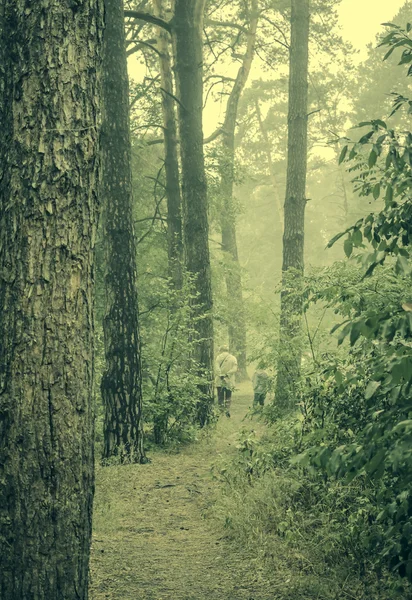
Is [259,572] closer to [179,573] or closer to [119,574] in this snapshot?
[179,573]

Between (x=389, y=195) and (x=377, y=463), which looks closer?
(x=377, y=463)

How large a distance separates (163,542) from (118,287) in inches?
165

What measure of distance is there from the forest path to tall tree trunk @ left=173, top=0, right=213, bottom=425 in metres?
3.98

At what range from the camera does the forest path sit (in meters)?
5.36

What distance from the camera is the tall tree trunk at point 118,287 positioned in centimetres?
989

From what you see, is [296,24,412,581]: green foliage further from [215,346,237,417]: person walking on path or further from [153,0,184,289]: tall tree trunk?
[153,0,184,289]: tall tree trunk

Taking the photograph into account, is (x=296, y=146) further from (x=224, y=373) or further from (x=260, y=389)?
(x=224, y=373)

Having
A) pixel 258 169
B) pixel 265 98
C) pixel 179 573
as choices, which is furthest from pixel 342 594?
pixel 258 169

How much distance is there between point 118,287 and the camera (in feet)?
32.6

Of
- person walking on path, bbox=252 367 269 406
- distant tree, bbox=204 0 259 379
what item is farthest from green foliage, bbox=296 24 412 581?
distant tree, bbox=204 0 259 379

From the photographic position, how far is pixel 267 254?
5866cm

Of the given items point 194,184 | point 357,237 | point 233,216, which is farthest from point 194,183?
point 233,216

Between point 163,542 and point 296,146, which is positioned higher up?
point 296,146

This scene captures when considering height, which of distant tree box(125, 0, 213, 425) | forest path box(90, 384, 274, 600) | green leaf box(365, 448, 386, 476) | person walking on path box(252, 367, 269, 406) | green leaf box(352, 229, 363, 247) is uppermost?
distant tree box(125, 0, 213, 425)
